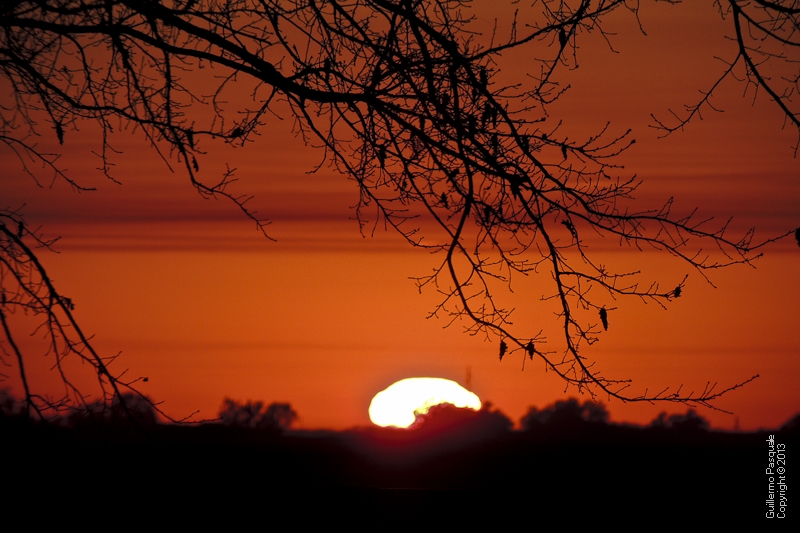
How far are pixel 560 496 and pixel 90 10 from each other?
14.9ft

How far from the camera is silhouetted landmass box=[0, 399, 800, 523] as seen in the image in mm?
5211

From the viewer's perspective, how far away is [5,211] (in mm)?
7027

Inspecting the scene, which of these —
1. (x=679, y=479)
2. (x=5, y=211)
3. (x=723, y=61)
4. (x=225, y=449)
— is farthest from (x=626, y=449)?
(x=5, y=211)

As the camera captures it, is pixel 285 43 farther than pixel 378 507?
Yes

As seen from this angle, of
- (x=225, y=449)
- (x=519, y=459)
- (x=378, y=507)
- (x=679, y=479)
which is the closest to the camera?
(x=378, y=507)

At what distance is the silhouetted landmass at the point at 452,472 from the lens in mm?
5211

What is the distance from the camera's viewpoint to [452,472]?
12.3 metres

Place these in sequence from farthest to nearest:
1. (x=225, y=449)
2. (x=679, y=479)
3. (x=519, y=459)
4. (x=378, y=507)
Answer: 1. (x=519, y=459)
2. (x=225, y=449)
3. (x=679, y=479)
4. (x=378, y=507)

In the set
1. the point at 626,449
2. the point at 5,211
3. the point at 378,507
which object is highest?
the point at 5,211

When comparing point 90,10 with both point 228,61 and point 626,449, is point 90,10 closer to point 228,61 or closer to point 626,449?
point 228,61

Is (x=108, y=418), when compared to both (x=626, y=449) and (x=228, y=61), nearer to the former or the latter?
(x=228, y=61)

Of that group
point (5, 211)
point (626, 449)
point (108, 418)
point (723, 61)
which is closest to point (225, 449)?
point (108, 418)

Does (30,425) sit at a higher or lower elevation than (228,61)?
lower

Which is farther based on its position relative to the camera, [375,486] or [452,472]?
[452,472]
